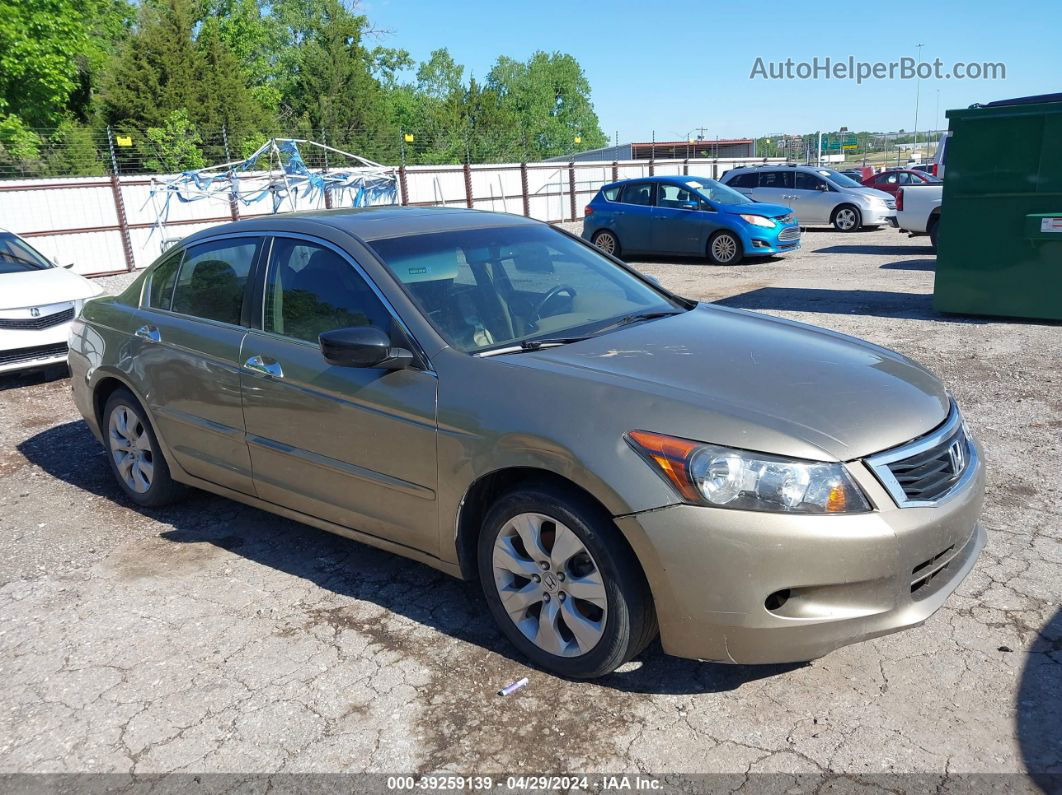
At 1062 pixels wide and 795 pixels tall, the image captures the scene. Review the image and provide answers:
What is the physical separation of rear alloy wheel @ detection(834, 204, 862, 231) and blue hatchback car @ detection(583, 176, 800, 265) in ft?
18.6

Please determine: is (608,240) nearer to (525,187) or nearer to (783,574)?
(525,187)

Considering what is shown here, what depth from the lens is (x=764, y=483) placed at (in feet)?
9.05

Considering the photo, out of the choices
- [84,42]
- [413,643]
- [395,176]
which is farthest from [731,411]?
[84,42]

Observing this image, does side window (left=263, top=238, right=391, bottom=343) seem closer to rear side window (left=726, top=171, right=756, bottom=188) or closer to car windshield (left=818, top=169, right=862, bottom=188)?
rear side window (left=726, top=171, right=756, bottom=188)

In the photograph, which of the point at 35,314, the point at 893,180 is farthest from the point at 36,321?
the point at 893,180

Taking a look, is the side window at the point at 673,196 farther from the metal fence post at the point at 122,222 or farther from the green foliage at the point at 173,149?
the green foliage at the point at 173,149

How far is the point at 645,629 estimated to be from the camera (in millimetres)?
3027

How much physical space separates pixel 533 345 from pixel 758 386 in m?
0.91

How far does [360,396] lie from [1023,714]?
2632mm

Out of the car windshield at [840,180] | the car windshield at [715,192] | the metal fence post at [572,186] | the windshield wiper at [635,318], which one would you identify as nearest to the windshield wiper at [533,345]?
the windshield wiper at [635,318]

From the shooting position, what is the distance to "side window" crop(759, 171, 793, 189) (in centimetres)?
2177

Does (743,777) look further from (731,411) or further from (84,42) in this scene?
(84,42)

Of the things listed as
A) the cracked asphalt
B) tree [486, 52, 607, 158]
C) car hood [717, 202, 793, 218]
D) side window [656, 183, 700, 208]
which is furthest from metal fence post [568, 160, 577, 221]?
tree [486, 52, 607, 158]

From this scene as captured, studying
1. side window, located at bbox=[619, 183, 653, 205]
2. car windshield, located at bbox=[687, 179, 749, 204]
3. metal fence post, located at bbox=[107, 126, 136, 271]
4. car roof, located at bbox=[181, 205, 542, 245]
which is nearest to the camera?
car roof, located at bbox=[181, 205, 542, 245]
